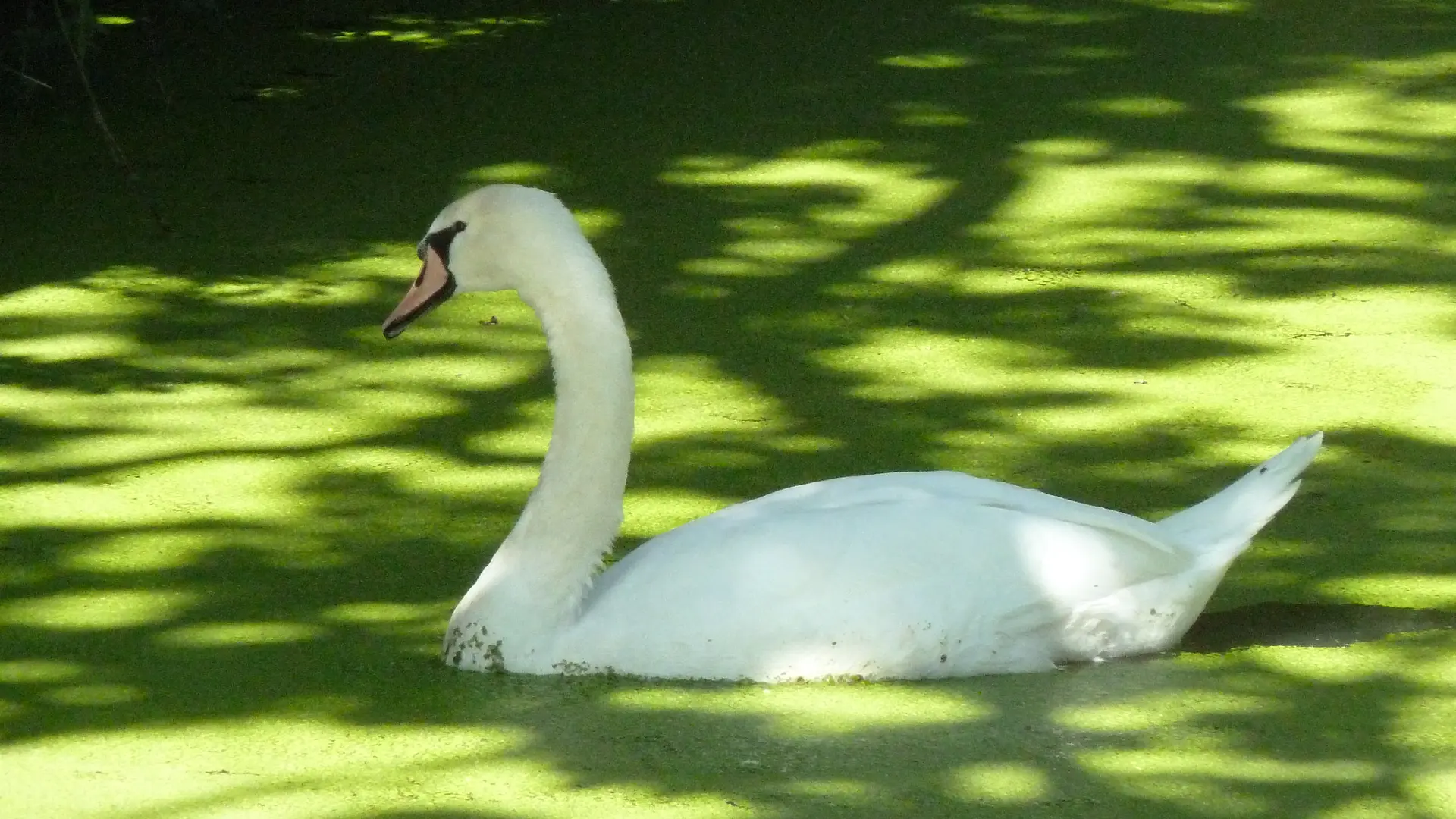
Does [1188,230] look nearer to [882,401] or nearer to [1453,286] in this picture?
[1453,286]

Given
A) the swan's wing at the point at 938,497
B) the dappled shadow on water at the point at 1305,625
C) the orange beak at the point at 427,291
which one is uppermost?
the orange beak at the point at 427,291

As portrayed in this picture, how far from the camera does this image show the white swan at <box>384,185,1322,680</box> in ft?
7.90

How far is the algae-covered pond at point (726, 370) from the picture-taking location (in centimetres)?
224

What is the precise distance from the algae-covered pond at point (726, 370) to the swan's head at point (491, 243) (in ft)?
1.32

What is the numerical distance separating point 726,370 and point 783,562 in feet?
3.77

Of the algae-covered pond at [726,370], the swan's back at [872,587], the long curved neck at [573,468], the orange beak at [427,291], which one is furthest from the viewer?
the orange beak at [427,291]

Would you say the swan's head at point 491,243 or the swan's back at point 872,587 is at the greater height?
the swan's head at point 491,243

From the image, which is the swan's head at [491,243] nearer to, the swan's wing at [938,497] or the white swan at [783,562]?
the white swan at [783,562]

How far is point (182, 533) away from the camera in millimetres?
2955

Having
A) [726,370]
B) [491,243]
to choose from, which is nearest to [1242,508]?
[491,243]

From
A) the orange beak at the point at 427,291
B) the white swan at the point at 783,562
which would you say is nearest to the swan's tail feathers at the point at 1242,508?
the white swan at the point at 783,562

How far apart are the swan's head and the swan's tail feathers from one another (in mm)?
800

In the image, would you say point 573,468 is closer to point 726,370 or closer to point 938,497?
point 938,497

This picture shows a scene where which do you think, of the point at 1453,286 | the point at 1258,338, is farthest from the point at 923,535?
the point at 1453,286
